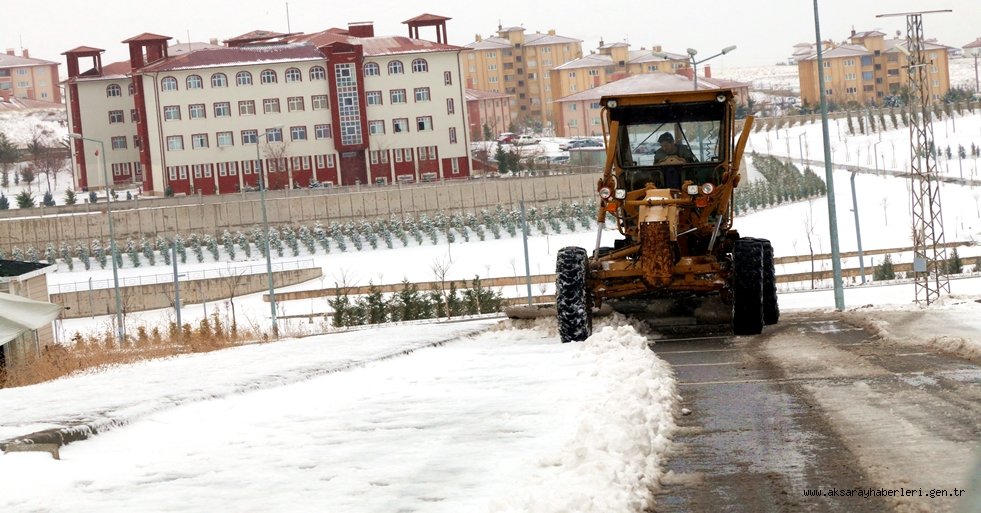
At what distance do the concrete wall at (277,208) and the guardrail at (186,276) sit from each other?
10762mm

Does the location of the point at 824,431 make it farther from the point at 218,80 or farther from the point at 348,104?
the point at 218,80

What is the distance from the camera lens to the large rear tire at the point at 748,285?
2009 centimetres

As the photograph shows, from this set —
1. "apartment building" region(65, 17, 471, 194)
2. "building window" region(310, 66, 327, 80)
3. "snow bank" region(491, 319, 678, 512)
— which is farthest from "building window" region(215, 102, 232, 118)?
"snow bank" region(491, 319, 678, 512)

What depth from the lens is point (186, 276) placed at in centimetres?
7275

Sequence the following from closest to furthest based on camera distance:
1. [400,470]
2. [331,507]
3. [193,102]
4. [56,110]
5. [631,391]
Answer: [331,507], [400,470], [631,391], [193,102], [56,110]

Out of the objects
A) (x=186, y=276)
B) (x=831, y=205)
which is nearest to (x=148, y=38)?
(x=186, y=276)

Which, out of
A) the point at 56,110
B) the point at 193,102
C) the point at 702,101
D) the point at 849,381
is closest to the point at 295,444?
the point at 849,381

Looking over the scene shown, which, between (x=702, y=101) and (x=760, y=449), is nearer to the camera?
(x=760, y=449)

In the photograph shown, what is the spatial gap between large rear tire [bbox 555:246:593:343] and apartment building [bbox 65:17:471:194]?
87.9 meters

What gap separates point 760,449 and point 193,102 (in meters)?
101

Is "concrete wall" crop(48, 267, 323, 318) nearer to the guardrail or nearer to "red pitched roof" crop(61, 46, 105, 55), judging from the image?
the guardrail

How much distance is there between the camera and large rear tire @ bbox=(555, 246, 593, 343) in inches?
781

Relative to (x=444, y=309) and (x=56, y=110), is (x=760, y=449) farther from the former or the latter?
(x=56, y=110)

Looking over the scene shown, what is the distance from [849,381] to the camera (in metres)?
14.1
